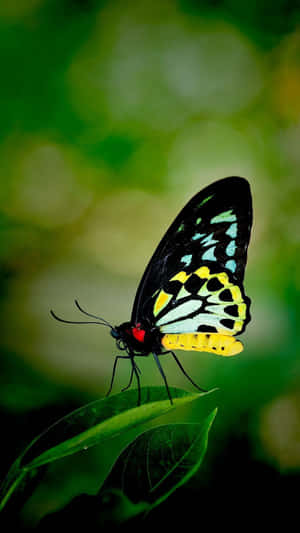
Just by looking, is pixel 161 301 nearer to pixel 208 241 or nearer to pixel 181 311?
pixel 181 311

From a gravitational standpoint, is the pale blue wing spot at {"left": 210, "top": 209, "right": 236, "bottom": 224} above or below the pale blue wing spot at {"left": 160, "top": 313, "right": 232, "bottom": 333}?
above

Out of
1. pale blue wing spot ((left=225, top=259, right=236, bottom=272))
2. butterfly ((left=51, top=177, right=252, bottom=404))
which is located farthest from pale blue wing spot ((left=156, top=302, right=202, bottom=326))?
pale blue wing spot ((left=225, top=259, right=236, bottom=272))

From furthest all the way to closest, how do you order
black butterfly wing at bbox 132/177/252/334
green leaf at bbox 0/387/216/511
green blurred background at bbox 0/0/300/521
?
1. green blurred background at bbox 0/0/300/521
2. black butterfly wing at bbox 132/177/252/334
3. green leaf at bbox 0/387/216/511

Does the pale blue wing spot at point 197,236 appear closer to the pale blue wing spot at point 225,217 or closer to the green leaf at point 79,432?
the pale blue wing spot at point 225,217

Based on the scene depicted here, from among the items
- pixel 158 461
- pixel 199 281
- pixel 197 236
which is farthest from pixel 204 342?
pixel 158 461

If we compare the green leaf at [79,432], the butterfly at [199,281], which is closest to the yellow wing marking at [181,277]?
the butterfly at [199,281]

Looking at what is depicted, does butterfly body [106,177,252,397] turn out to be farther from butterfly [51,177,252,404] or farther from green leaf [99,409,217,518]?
green leaf [99,409,217,518]
